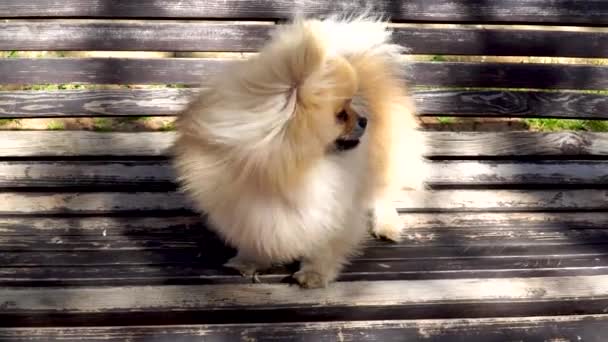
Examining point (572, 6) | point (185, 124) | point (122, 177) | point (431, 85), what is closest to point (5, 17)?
point (122, 177)

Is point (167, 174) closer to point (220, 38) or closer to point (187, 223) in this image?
point (187, 223)

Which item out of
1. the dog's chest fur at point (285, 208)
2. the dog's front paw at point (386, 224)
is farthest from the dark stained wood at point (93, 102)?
the dog's front paw at point (386, 224)

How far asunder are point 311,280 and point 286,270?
0.55 ft

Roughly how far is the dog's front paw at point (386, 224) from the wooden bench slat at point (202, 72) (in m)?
0.58

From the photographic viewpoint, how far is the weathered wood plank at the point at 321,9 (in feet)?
8.14

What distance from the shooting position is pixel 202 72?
2.59 meters

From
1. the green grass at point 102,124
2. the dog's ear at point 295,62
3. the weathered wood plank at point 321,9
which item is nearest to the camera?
the dog's ear at point 295,62

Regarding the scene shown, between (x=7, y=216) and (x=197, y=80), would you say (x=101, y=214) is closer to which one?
(x=7, y=216)

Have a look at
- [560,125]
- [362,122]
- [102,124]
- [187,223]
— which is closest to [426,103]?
[362,122]

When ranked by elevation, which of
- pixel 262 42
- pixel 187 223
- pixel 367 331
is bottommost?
pixel 367 331

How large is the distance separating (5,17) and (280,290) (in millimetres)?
1501

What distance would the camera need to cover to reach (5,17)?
2.49 meters

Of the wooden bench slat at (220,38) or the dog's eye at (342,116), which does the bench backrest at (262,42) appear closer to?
the wooden bench slat at (220,38)

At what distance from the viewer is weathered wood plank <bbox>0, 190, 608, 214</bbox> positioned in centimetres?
251
